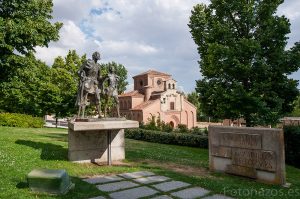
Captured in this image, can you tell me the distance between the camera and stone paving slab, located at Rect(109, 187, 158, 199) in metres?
6.49

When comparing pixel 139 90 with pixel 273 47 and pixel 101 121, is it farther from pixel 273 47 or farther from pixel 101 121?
pixel 101 121

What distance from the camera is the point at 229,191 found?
7.09 metres

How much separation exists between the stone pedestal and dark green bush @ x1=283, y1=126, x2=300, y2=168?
30.0ft

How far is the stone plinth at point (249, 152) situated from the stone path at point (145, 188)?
8.08ft

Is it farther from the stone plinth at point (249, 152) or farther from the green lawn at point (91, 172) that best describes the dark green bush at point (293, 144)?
the stone plinth at point (249, 152)

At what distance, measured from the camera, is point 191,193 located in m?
6.88

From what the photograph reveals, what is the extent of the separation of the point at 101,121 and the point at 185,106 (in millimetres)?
55664

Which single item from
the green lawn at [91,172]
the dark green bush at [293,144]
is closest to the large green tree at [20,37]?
the green lawn at [91,172]

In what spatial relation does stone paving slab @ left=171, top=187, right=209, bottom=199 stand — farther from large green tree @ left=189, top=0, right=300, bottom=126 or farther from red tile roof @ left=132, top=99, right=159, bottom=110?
red tile roof @ left=132, top=99, right=159, bottom=110

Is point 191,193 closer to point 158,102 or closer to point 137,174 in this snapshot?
point 137,174

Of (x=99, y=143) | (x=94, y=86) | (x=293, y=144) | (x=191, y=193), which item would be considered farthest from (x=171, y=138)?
(x=191, y=193)

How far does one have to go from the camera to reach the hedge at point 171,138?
20.7 meters

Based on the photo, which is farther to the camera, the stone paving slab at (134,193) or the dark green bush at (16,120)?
the dark green bush at (16,120)

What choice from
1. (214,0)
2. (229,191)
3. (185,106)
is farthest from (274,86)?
(185,106)
